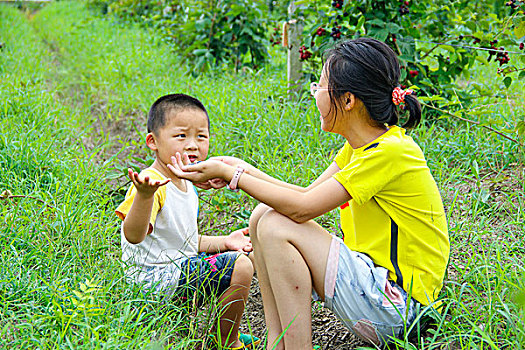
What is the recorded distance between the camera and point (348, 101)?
1.95 m

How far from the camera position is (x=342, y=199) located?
184 centimetres

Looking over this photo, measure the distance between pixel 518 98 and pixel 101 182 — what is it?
9.94ft

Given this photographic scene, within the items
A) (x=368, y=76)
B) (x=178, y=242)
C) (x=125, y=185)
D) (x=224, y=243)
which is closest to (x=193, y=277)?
(x=178, y=242)

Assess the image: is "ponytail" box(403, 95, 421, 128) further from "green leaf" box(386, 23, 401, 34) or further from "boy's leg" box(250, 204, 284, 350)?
"green leaf" box(386, 23, 401, 34)

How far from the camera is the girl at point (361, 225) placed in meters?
1.83

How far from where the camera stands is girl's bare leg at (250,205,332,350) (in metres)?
1.83

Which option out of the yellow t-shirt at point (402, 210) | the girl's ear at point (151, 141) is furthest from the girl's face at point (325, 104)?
the girl's ear at point (151, 141)

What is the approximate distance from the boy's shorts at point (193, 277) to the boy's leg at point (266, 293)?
9.1 inches

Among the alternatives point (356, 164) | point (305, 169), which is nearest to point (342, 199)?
point (356, 164)

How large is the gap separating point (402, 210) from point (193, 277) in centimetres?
89

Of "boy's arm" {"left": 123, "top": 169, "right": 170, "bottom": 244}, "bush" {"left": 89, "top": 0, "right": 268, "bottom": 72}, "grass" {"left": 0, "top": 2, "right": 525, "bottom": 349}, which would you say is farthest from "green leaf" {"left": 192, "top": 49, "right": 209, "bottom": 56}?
"boy's arm" {"left": 123, "top": 169, "right": 170, "bottom": 244}

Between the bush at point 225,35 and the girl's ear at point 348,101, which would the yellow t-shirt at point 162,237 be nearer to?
the girl's ear at point 348,101

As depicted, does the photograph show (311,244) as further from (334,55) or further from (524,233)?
(524,233)

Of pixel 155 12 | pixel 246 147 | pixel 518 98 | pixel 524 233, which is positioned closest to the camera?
pixel 524 233
